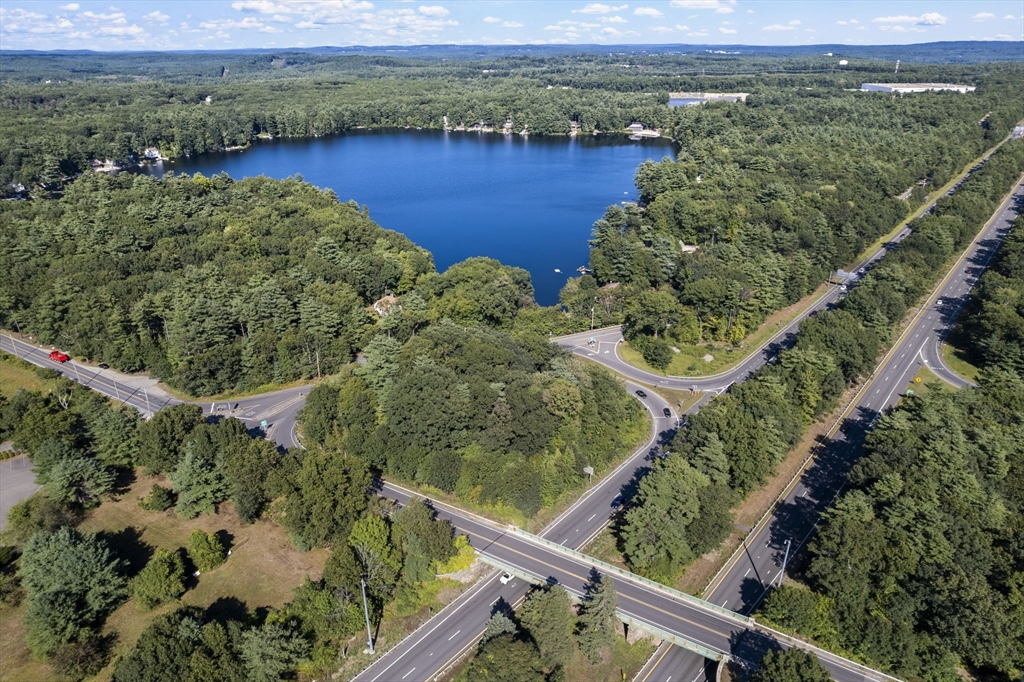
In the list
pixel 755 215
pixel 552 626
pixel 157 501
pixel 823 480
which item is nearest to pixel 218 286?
pixel 157 501

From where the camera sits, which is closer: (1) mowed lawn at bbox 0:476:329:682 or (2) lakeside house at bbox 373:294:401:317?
(1) mowed lawn at bbox 0:476:329:682

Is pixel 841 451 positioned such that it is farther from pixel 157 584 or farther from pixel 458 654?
pixel 157 584

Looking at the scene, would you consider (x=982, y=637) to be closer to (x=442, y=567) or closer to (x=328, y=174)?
(x=442, y=567)

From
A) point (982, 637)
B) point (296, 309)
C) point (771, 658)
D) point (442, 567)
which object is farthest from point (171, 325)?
point (982, 637)

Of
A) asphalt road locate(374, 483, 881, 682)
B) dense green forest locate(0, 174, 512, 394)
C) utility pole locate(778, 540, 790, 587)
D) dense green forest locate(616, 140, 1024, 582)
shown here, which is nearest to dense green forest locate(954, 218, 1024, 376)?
dense green forest locate(616, 140, 1024, 582)

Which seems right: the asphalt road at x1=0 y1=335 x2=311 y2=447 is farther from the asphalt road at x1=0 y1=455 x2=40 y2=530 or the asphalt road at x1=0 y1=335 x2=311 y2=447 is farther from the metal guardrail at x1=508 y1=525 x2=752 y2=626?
the metal guardrail at x1=508 y1=525 x2=752 y2=626

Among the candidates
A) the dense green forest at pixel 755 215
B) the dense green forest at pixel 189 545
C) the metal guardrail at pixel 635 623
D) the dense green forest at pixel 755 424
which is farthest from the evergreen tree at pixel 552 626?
the dense green forest at pixel 755 215
